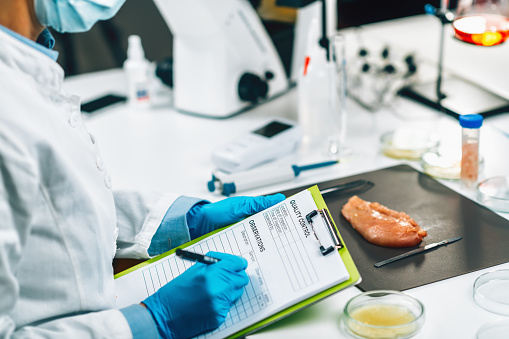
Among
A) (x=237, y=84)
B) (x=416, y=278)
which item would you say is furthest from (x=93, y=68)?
(x=416, y=278)

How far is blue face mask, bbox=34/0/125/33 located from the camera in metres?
0.86

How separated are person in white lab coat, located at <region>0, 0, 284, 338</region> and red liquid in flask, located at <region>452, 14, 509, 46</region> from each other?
0.82 meters

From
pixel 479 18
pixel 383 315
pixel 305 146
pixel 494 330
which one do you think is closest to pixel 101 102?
pixel 305 146

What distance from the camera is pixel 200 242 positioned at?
40.7 inches

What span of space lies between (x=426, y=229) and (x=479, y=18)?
0.63 metres

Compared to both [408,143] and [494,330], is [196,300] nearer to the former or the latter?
[494,330]

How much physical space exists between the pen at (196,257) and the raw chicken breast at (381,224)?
0.31 m

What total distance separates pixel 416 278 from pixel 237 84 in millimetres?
913

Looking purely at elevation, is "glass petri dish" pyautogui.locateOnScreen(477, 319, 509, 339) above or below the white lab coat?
below

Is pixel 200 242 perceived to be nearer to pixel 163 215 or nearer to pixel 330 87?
pixel 163 215

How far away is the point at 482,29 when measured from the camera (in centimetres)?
137

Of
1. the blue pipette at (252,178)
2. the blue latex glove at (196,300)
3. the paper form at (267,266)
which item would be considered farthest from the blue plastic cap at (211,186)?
the blue latex glove at (196,300)

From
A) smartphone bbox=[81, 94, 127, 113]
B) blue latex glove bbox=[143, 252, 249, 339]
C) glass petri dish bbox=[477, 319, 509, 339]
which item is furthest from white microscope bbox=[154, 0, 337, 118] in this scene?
glass petri dish bbox=[477, 319, 509, 339]

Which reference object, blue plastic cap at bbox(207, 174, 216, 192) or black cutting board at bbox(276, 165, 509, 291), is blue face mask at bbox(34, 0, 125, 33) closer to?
blue plastic cap at bbox(207, 174, 216, 192)
